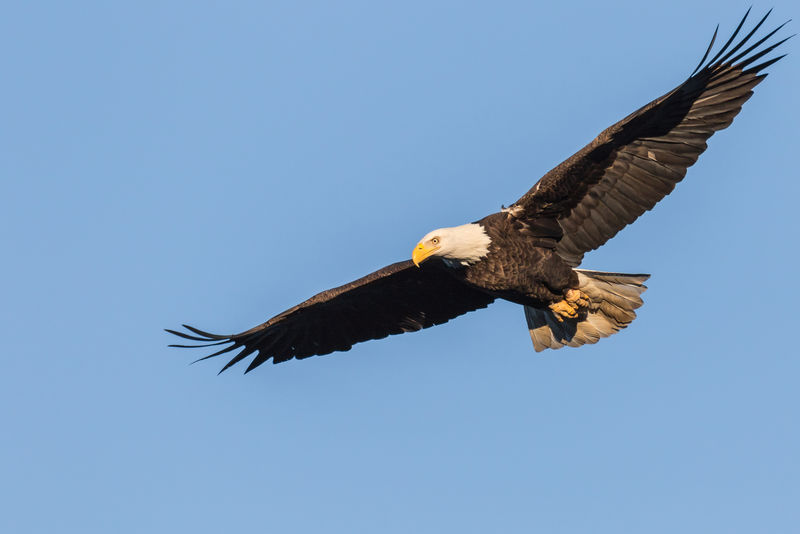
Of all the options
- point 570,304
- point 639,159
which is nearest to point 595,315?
point 570,304

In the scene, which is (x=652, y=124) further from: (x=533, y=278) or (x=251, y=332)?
(x=251, y=332)

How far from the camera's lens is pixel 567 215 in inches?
432

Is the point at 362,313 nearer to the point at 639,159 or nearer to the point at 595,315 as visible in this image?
the point at 595,315

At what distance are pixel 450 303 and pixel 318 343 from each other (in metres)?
1.39

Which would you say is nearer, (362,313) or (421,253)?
(421,253)

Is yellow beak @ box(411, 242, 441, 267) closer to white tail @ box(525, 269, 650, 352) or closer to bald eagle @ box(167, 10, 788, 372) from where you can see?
bald eagle @ box(167, 10, 788, 372)

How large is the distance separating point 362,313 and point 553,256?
215 cm

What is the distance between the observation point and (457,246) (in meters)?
10.6

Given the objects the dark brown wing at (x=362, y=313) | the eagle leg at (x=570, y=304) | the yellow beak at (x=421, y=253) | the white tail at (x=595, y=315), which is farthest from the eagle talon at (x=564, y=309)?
the yellow beak at (x=421, y=253)

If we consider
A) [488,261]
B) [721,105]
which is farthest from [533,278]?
[721,105]

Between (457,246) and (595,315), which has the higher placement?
(457,246)

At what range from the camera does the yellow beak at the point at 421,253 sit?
34.9ft

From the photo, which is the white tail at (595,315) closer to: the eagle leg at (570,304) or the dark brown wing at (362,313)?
the eagle leg at (570,304)

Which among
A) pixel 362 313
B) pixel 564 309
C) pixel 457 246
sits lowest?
pixel 564 309
